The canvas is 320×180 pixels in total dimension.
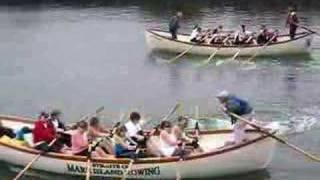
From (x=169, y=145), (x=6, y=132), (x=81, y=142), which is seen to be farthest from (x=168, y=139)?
(x=6, y=132)

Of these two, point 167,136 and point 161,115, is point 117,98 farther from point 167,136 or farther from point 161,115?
point 167,136

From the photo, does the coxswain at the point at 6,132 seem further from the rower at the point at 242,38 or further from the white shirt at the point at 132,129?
the rower at the point at 242,38

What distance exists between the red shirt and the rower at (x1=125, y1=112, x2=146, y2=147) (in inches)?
70.1

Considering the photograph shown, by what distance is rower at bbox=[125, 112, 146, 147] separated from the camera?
56.5ft

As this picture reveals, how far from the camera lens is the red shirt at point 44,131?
57.3ft

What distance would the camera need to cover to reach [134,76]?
2898cm

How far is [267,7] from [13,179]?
1415 inches

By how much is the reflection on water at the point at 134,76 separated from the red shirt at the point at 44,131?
55.1 inches

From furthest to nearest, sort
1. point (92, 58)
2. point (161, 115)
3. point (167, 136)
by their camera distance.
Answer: point (92, 58)
point (161, 115)
point (167, 136)

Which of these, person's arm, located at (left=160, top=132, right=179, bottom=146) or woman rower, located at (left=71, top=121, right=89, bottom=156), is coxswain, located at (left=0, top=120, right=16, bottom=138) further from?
person's arm, located at (left=160, top=132, right=179, bottom=146)

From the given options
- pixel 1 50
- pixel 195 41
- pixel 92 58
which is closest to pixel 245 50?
pixel 195 41

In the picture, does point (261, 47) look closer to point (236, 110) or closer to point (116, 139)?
point (236, 110)

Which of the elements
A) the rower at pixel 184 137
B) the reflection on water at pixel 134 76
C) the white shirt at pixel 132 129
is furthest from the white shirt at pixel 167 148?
the reflection on water at pixel 134 76

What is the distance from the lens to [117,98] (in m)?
25.5
